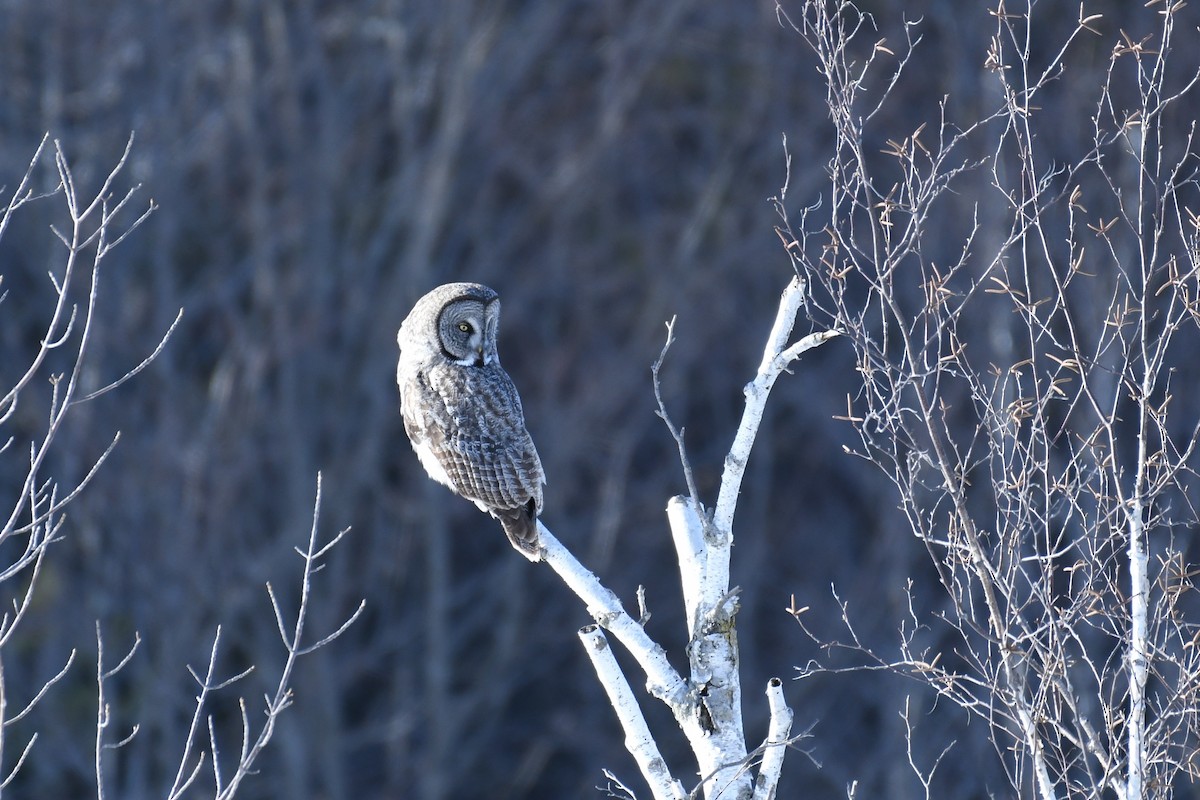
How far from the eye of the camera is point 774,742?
4.83 metres

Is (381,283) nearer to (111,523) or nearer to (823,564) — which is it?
(111,523)

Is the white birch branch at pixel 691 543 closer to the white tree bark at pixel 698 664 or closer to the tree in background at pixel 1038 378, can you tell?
the white tree bark at pixel 698 664

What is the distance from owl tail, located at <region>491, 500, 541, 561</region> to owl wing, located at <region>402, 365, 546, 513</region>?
162 millimetres

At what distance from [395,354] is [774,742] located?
1144 cm

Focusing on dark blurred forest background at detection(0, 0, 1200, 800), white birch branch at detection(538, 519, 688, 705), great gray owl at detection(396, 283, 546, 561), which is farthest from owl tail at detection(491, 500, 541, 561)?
dark blurred forest background at detection(0, 0, 1200, 800)

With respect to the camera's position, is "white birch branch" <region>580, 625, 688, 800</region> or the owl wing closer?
"white birch branch" <region>580, 625, 688, 800</region>

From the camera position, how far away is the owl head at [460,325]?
7.20 m

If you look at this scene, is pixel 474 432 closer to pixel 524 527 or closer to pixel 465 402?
pixel 465 402

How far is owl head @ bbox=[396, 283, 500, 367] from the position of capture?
720 centimetres

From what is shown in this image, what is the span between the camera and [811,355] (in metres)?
18.2

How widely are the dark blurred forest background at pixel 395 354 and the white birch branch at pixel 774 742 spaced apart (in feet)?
31.7

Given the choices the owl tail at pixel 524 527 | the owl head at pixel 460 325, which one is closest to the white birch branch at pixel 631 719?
the owl tail at pixel 524 527

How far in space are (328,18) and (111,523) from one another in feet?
17.8

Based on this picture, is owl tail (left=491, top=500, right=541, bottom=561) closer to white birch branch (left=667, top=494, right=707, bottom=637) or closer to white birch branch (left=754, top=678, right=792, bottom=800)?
white birch branch (left=667, top=494, right=707, bottom=637)
